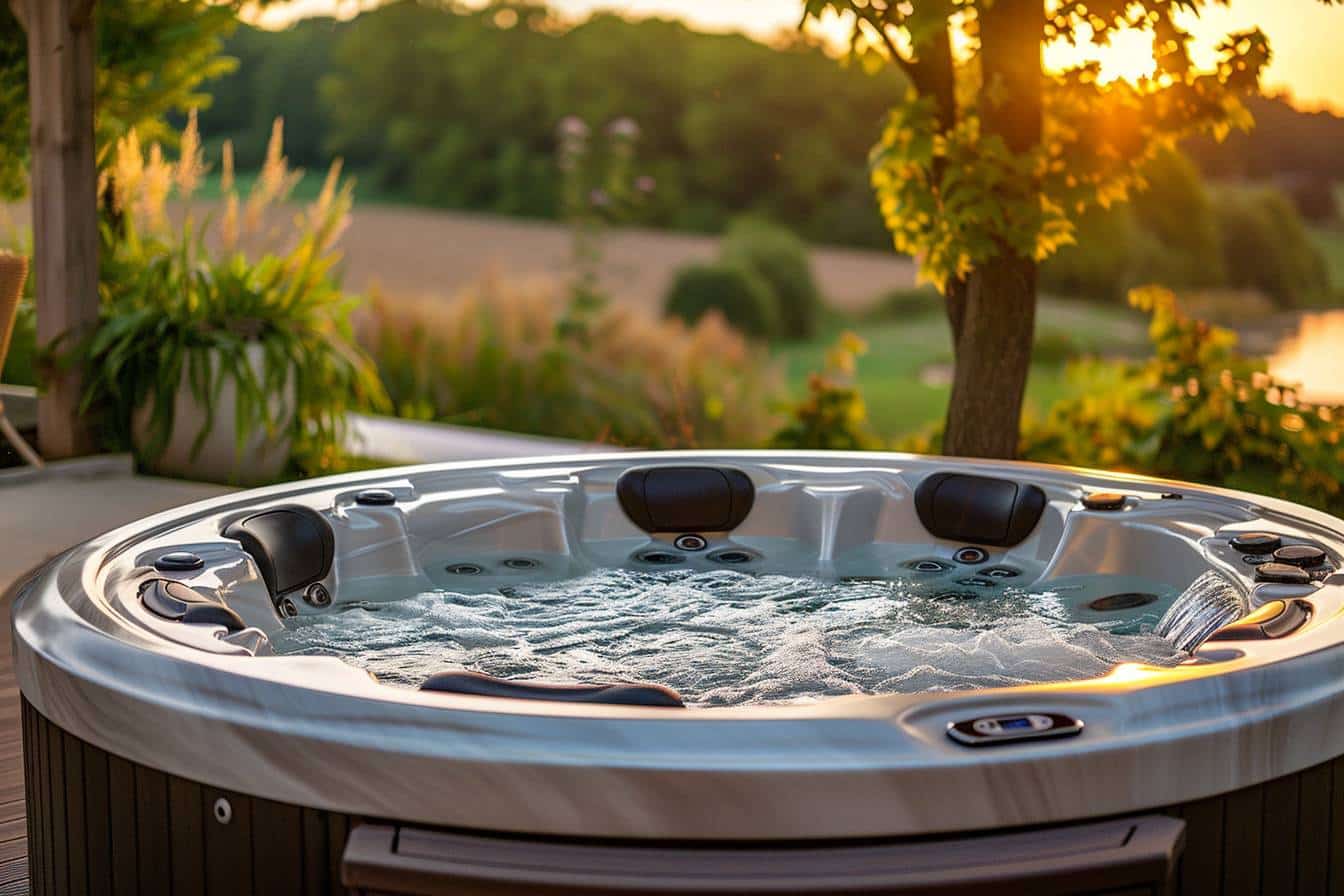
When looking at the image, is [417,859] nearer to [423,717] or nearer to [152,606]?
[423,717]

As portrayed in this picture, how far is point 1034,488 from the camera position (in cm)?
303

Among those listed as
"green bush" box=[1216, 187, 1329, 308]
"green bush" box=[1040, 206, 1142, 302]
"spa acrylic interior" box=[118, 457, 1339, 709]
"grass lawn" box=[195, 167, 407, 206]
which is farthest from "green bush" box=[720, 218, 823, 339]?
"spa acrylic interior" box=[118, 457, 1339, 709]

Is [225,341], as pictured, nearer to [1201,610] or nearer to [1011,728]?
[1201,610]

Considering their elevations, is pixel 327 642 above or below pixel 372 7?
below

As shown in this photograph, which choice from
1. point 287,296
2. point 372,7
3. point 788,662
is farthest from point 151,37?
point 372,7

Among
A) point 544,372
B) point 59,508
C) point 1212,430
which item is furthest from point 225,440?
point 1212,430

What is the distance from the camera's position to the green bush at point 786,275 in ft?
32.5

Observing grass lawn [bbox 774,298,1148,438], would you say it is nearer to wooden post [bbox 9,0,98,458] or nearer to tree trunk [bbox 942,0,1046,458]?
tree trunk [bbox 942,0,1046,458]

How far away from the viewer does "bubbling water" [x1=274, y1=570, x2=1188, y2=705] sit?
2.41m

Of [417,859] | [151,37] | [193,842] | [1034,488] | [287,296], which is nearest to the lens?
[417,859]

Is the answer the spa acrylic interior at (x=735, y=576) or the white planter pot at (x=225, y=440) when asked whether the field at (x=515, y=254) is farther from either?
the spa acrylic interior at (x=735, y=576)

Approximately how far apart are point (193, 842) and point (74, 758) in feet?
0.71

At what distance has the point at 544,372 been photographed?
255 inches

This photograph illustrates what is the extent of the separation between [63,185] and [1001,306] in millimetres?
2984
